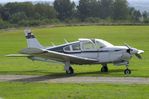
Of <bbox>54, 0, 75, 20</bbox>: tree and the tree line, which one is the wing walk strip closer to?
the tree line

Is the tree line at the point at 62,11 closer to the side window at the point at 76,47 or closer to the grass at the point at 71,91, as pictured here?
the side window at the point at 76,47

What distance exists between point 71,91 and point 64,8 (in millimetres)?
174334

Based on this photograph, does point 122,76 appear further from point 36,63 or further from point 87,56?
point 36,63

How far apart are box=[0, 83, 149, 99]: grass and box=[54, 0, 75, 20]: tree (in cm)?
16314

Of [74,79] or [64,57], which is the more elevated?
[64,57]

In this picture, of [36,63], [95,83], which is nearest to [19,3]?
[36,63]

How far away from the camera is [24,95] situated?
62.1 ft

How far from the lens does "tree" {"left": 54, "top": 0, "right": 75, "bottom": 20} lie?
188000 millimetres

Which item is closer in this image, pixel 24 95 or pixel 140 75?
pixel 24 95

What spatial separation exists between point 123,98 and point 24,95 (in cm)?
377

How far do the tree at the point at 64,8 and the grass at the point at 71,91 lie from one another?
16314 centimetres

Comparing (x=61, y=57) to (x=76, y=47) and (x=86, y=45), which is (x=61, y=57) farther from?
(x=86, y=45)

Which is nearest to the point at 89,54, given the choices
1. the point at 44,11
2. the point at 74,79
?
the point at 74,79

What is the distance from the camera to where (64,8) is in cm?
19312
